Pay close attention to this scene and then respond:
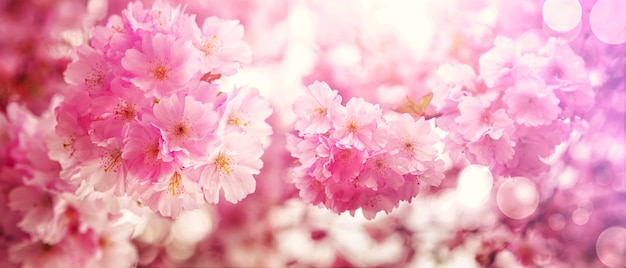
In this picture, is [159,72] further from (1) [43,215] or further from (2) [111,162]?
(1) [43,215]

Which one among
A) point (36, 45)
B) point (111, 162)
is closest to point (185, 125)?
point (111, 162)

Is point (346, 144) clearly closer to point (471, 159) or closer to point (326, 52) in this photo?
point (471, 159)

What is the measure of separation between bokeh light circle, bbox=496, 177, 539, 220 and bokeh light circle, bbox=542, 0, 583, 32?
1.16 ft

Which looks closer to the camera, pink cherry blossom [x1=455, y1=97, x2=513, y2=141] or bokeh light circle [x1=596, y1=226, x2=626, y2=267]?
pink cherry blossom [x1=455, y1=97, x2=513, y2=141]

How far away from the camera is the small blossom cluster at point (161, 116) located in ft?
2.42

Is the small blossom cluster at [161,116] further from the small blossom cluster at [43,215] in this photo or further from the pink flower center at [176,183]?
the small blossom cluster at [43,215]

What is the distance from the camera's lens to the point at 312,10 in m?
1.61

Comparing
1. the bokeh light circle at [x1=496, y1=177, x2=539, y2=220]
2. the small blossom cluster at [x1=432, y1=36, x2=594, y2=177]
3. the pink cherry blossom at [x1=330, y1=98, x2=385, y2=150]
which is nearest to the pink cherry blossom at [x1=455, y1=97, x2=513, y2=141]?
the small blossom cluster at [x1=432, y1=36, x2=594, y2=177]

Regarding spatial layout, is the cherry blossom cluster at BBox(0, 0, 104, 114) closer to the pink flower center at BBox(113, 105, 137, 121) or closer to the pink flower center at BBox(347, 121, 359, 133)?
the pink flower center at BBox(113, 105, 137, 121)

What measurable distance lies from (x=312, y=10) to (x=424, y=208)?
57cm

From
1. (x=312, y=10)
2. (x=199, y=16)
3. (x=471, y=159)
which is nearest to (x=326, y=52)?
(x=312, y=10)

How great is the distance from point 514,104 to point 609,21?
1.77ft

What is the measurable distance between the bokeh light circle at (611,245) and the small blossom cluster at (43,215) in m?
1.14

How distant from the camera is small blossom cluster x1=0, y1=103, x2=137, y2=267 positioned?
1.06 m
